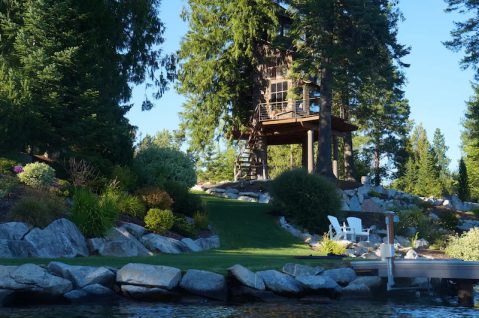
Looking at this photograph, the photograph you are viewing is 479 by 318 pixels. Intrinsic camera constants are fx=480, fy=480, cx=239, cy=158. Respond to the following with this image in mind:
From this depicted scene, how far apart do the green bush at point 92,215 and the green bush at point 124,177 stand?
2.60m

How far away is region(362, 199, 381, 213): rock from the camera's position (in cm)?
2266

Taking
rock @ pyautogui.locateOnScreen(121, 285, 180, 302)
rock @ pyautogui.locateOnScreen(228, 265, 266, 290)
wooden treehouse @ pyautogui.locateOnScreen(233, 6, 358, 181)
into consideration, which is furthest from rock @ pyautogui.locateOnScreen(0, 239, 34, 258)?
wooden treehouse @ pyautogui.locateOnScreen(233, 6, 358, 181)

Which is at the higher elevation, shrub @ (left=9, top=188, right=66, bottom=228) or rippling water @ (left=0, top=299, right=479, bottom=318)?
shrub @ (left=9, top=188, right=66, bottom=228)

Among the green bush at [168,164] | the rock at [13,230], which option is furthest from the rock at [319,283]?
the green bush at [168,164]

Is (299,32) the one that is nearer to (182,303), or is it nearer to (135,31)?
(135,31)

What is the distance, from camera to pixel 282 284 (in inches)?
352

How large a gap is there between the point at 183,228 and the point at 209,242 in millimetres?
869

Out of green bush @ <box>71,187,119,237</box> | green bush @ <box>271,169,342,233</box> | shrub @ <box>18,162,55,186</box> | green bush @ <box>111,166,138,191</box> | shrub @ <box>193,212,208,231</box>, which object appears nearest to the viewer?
green bush @ <box>71,187,119,237</box>

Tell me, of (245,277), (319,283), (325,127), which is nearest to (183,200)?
(245,277)

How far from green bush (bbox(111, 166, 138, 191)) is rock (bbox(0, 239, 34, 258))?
4517mm

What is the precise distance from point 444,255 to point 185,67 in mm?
17242

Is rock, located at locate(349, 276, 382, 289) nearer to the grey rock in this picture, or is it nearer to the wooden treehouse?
the grey rock

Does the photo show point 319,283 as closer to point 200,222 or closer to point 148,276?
point 148,276

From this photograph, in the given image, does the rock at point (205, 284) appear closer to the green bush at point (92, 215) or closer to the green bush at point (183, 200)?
the green bush at point (92, 215)
